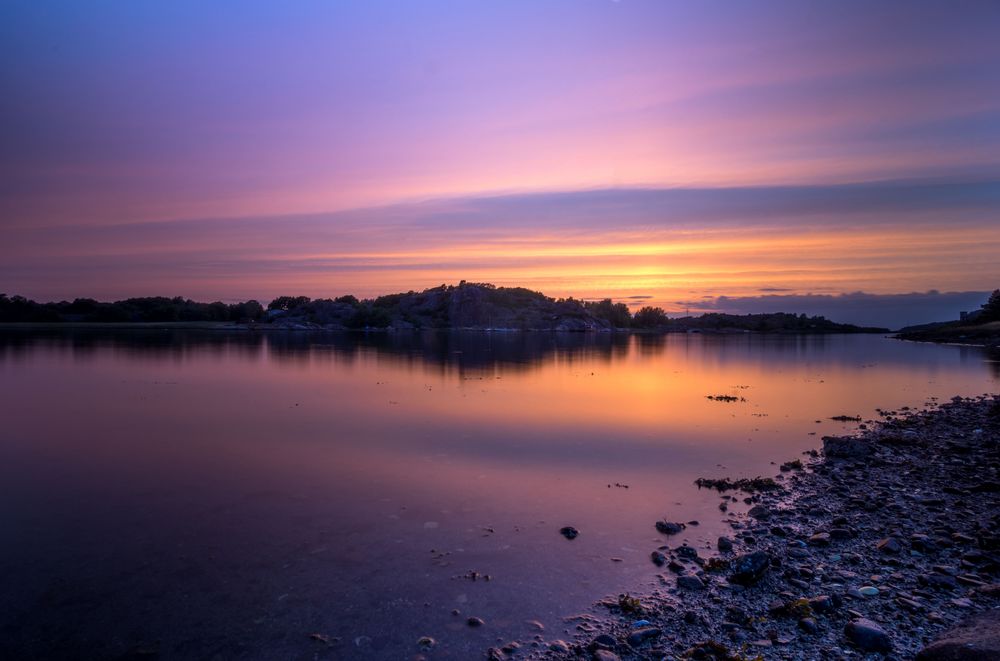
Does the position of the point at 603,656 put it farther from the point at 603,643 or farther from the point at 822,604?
the point at 822,604

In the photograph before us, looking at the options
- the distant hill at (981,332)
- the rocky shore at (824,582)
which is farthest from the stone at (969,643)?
the distant hill at (981,332)

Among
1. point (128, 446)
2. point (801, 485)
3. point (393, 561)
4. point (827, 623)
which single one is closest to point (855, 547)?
point (827, 623)

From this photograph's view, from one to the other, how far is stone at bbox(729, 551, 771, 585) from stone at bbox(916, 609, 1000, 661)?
213 cm

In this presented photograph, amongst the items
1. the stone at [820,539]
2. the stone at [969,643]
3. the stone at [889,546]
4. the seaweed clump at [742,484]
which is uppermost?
the stone at [969,643]

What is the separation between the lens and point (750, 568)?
8125 mm

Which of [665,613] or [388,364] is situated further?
[388,364]

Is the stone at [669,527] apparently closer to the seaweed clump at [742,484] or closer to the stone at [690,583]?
the stone at [690,583]

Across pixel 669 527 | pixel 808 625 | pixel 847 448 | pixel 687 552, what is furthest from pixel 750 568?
pixel 847 448

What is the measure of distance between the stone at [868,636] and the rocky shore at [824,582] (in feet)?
0.04

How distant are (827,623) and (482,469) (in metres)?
8.74

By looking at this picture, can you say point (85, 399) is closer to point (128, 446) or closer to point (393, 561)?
point (128, 446)

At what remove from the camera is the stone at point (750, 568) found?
804 centimetres

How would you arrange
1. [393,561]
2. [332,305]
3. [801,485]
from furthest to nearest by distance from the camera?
1. [332,305]
2. [801,485]
3. [393,561]

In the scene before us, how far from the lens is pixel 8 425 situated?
18672mm
